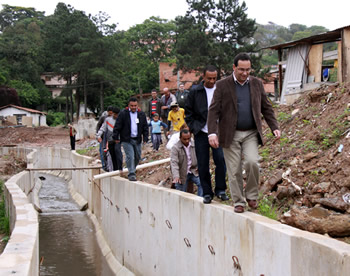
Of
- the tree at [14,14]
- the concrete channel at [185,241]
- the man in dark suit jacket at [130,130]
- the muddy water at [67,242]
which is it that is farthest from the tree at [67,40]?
the tree at [14,14]

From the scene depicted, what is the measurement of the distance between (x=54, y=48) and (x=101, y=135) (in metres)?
45.8

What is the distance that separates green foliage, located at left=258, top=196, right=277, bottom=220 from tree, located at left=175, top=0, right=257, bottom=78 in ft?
108

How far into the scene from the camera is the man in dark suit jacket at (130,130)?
11766 mm

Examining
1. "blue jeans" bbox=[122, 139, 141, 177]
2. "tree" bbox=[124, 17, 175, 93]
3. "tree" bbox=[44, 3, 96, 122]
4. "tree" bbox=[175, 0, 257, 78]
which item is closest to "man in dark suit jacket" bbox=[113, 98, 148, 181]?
"blue jeans" bbox=[122, 139, 141, 177]

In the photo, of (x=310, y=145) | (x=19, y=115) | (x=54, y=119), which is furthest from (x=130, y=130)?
(x=54, y=119)

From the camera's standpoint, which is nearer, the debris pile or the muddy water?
the debris pile

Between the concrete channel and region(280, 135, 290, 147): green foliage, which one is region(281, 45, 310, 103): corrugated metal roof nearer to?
region(280, 135, 290, 147): green foliage

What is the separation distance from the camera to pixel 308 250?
432 cm

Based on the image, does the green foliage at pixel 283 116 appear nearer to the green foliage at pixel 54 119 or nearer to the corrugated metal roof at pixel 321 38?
the corrugated metal roof at pixel 321 38

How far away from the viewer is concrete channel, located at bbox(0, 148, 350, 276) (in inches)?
176

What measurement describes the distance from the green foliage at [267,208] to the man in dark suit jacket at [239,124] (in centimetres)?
148

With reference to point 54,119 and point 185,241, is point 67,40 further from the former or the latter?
point 185,241

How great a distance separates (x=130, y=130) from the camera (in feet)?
38.8

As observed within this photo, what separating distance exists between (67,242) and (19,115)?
173 ft
